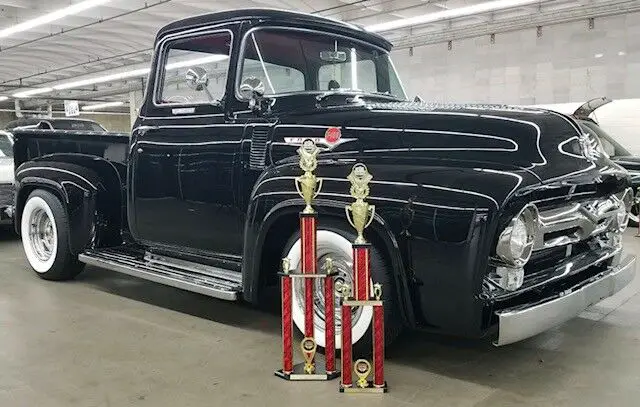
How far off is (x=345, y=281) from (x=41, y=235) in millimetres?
3239

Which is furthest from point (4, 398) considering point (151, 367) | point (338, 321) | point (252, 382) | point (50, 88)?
point (50, 88)

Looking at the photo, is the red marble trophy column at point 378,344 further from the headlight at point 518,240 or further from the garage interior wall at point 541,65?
the garage interior wall at point 541,65

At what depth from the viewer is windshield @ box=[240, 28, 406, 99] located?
3.93m

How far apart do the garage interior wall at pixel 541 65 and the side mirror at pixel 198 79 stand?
29.8ft

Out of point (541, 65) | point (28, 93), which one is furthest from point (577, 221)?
point (28, 93)

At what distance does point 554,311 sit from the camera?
2.89 m

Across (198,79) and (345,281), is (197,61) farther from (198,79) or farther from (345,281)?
(345,281)

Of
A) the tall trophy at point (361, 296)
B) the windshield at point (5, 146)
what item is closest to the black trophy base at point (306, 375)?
the tall trophy at point (361, 296)

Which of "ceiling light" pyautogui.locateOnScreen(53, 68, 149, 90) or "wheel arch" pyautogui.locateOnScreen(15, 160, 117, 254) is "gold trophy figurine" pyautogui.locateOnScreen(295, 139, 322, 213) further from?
"ceiling light" pyautogui.locateOnScreen(53, 68, 149, 90)

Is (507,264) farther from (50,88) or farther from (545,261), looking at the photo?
(50,88)

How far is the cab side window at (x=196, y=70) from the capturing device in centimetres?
401

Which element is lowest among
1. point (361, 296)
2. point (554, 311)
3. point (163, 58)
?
point (554, 311)

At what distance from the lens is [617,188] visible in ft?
11.4

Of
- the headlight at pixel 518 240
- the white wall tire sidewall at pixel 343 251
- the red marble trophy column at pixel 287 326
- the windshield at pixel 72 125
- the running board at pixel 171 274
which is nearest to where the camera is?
the headlight at pixel 518 240
